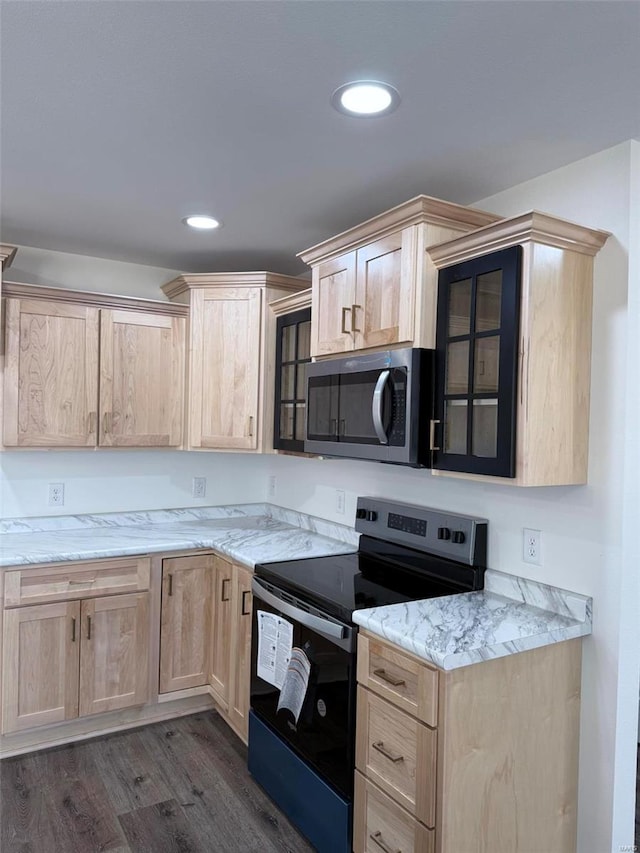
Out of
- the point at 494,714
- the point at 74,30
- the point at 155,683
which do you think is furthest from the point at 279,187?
the point at 155,683

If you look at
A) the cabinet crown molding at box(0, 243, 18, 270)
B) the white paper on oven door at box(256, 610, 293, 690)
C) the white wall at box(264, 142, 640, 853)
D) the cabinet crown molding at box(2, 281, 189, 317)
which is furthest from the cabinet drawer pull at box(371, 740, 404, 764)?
the cabinet crown molding at box(0, 243, 18, 270)

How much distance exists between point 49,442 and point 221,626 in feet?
4.06

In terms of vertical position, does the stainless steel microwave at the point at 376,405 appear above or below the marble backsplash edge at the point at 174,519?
above

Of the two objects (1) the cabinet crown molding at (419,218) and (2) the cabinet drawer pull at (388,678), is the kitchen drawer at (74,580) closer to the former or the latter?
(2) the cabinet drawer pull at (388,678)

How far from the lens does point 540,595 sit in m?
2.06

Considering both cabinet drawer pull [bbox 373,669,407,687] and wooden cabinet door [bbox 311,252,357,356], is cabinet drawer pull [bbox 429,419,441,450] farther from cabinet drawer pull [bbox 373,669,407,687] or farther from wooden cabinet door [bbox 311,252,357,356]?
cabinet drawer pull [bbox 373,669,407,687]

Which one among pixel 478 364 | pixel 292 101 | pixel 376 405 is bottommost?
pixel 376 405

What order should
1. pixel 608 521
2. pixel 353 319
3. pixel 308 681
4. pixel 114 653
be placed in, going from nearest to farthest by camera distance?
1. pixel 608 521
2. pixel 308 681
3. pixel 353 319
4. pixel 114 653

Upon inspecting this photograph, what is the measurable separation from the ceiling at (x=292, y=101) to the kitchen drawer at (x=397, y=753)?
68.0 inches

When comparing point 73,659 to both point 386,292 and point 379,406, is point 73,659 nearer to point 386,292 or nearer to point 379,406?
point 379,406

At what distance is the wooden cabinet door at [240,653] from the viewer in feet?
8.82

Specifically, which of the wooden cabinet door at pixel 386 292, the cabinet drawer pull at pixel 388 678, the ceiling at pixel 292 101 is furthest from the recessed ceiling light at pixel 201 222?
the cabinet drawer pull at pixel 388 678

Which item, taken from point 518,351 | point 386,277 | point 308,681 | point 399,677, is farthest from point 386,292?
point 308,681

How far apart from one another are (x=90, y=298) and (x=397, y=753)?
2.49 meters
